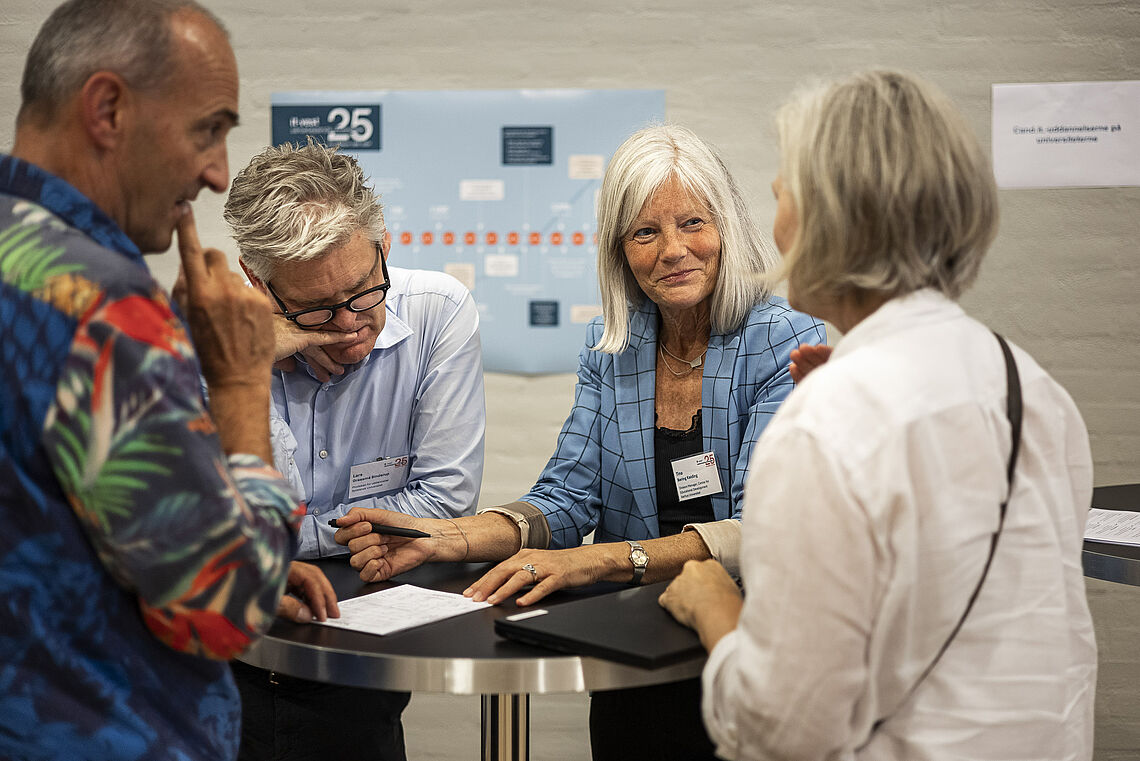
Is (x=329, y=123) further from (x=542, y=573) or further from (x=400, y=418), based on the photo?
(x=542, y=573)

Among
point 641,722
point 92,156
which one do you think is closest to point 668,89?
point 641,722

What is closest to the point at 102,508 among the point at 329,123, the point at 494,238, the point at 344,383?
the point at 344,383

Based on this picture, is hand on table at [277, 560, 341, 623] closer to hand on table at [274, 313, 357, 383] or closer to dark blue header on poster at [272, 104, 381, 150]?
hand on table at [274, 313, 357, 383]

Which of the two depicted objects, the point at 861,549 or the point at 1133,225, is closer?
the point at 861,549

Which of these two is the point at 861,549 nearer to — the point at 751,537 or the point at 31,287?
A: the point at 751,537

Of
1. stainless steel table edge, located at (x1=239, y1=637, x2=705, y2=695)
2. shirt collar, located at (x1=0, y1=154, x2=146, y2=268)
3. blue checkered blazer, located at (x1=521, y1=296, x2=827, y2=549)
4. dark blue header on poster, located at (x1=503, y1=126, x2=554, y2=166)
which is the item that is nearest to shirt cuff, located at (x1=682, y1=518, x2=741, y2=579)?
blue checkered blazer, located at (x1=521, y1=296, x2=827, y2=549)

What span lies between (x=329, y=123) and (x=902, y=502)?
116 inches

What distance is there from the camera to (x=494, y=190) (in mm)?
3506

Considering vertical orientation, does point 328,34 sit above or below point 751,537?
above

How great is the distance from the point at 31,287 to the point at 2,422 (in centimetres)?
13

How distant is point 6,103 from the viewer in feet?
11.9

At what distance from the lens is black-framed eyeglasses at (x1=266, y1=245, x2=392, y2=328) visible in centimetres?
201

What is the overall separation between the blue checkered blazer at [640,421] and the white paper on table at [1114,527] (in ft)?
2.13

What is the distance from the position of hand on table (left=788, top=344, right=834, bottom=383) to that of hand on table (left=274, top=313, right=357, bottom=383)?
0.94 metres
